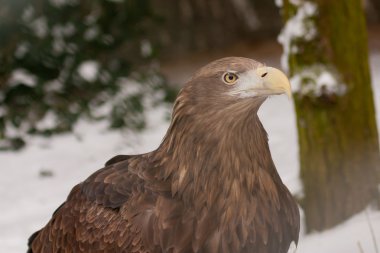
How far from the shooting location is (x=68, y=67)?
867cm

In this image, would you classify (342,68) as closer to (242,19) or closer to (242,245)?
(242,245)

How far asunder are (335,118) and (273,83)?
6.41 feet

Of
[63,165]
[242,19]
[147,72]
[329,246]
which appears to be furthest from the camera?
[242,19]

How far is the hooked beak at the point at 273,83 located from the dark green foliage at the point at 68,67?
5.04 metres

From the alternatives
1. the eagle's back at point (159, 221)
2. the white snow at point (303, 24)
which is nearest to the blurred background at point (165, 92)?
the white snow at point (303, 24)

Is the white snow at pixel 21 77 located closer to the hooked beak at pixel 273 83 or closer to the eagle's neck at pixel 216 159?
the eagle's neck at pixel 216 159

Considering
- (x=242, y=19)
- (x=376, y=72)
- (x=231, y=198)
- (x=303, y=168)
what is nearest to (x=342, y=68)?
(x=303, y=168)

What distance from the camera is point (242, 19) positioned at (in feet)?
37.0

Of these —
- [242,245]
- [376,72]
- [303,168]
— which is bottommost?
[242,245]

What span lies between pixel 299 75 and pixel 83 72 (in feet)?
12.2

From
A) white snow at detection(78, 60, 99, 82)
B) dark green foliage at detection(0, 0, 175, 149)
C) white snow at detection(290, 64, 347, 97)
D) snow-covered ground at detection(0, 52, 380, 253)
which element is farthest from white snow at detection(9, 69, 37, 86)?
white snow at detection(290, 64, 347, 97)

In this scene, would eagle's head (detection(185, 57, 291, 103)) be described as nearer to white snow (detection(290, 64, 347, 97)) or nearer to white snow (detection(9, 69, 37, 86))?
white snow (detection(290, 64, 347, 97))

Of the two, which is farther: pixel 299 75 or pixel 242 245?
pixel 299 75

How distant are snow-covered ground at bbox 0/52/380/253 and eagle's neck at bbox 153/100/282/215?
2027mm
